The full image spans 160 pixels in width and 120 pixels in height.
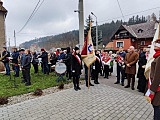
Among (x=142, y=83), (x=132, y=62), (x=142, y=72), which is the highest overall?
(x=132, y=62)

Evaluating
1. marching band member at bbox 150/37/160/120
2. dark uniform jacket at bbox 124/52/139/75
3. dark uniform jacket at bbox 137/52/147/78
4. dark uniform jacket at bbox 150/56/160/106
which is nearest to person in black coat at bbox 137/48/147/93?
dark uniform jacket at bbox 137/52/147/78

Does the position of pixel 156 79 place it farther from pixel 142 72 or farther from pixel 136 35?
pixel 136 35

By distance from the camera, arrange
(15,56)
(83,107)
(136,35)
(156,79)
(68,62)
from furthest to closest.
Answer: (136,35) < (15,56) < (68,62) < (83,107) < (156,79)

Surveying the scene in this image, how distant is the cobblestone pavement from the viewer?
4.53 metres

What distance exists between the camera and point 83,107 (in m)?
5.20

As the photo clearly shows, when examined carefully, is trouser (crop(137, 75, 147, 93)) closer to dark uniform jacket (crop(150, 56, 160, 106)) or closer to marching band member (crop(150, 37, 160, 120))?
marching band member (crop(150, 37, 160, 120))

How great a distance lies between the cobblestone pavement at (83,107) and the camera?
4.53 metres

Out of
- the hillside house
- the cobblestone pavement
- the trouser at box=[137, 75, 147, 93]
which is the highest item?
the hillside house

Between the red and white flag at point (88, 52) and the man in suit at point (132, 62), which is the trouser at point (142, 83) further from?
the red and white flag at point (88, 52)

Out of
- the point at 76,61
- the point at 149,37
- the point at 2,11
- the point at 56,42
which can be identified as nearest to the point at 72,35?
the point at 56,42

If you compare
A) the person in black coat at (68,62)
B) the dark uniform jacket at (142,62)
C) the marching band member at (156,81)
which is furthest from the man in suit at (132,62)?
the marching band member at (156,81)

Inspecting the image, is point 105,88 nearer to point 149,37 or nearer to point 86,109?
point 86,109

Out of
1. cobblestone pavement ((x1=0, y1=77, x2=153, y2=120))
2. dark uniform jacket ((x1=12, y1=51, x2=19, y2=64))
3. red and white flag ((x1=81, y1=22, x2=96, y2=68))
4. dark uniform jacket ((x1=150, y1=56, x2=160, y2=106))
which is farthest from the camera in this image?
dark uniform jacket ((x1=12, y1=51, x2=19, y2=64))

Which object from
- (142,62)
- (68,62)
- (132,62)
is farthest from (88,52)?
(68,62)
